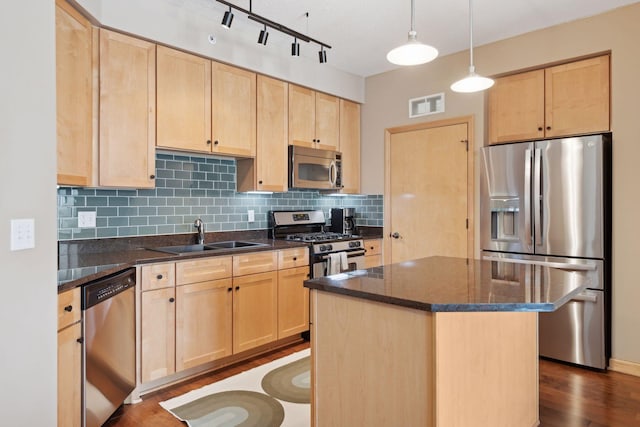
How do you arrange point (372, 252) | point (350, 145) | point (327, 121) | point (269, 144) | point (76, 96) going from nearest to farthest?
point (76, 96) < point (269, 144) < point (327, 121) < point (372, 252) < point (350, 145)

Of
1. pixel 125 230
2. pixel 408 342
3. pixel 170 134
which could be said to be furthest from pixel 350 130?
pixel 408 342

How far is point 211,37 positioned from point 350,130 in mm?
1880

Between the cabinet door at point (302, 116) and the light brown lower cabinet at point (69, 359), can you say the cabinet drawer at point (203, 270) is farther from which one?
the cabinet door at point (302, 116)

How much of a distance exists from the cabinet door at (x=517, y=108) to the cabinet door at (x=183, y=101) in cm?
252

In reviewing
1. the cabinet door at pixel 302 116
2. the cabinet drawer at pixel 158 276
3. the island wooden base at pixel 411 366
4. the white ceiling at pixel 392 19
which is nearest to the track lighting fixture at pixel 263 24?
the white ceiling at pixel 392 19

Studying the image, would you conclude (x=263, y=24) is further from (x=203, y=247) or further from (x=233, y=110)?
(x=203, y=247)

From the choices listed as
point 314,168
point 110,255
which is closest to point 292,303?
point 314,168

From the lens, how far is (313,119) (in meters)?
4.05

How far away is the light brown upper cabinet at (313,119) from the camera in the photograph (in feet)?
12.7

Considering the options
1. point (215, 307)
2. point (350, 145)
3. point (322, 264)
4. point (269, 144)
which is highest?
point (350, 145)

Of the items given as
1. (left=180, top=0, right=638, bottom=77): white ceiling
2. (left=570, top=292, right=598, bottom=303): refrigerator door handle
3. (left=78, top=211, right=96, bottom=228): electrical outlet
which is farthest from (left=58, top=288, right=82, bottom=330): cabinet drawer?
(left=570, top=292, right=598, bottom=303): refrigerator door handle

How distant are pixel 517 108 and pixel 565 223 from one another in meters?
1.08

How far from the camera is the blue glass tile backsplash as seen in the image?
9.10 ft

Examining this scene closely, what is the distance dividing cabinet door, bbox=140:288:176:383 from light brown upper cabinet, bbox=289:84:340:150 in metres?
1.90
